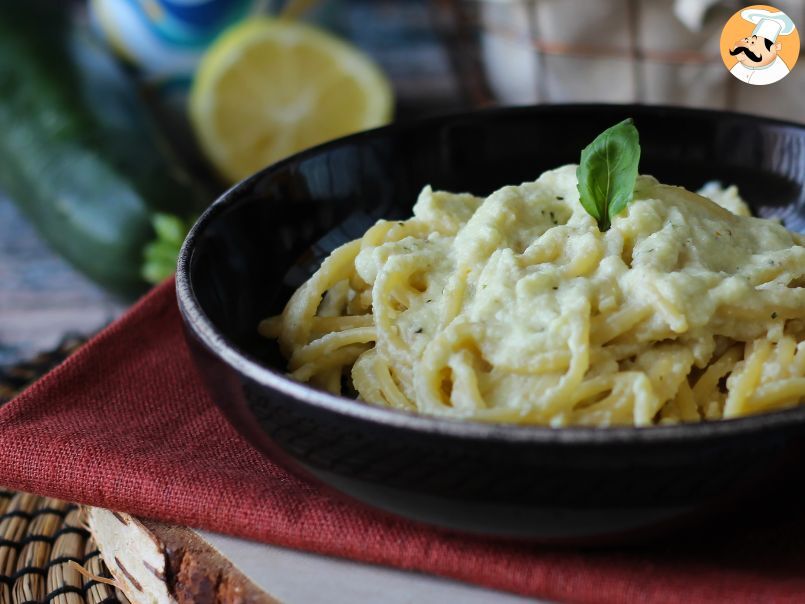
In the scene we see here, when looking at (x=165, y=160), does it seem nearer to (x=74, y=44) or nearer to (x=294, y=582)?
(x=74, y=44)

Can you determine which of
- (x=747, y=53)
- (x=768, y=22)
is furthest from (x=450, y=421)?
(x=768, y=22)

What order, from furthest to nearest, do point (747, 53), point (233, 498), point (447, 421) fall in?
point (747, 53), point (233, 498), point (447, 421)

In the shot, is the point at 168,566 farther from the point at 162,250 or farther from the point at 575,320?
the point at 162,250

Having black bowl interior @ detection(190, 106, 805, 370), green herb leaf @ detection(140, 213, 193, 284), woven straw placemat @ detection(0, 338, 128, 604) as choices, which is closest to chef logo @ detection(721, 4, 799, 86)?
black bowl interior @ detection(190, 106, 805, 370)

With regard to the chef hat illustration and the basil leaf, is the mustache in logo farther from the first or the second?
the basil leaf

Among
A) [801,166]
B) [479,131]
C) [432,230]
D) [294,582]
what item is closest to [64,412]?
[294,582]

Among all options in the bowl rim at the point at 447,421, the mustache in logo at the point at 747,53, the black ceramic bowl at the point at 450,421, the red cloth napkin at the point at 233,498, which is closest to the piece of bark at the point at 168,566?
the red cloth napkin at the point at 233,498
